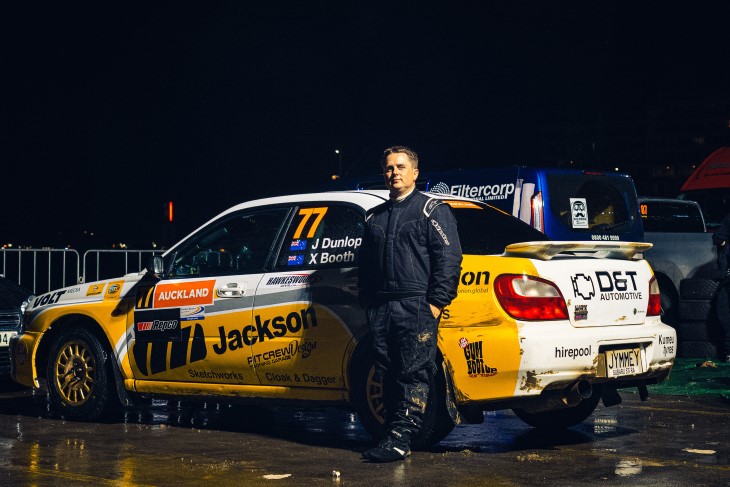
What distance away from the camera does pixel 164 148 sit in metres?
Answer: 40.7

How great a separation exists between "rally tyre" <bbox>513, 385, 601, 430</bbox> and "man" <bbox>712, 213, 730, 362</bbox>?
16.3 feet

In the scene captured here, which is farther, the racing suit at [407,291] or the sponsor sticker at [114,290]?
the sponsor sticker at [114,290]

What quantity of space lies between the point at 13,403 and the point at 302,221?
364 centimetres

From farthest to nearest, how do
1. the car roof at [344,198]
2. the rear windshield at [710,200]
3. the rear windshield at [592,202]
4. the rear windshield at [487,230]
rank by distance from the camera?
the rear windshield at [710,200], the rear windshield at [592,202], the car roof at [344,198], the rear windshield at [487,230]

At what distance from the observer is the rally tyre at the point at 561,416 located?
754 cm

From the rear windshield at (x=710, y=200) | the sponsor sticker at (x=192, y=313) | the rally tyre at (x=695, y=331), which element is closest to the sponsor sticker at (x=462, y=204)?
the sponsor sticker at (x=192, y=313)

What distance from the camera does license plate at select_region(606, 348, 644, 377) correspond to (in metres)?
6.50

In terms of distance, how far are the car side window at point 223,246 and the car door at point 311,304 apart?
1.17 ft

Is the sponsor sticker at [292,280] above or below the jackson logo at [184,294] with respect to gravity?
above

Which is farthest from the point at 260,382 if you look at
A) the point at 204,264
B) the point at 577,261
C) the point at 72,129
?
the point at 72,129

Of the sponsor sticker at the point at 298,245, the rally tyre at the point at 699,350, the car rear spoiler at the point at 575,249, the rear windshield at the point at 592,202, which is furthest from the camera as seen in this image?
the rally tyre at the point at 699,350

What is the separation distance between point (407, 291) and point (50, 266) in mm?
9589

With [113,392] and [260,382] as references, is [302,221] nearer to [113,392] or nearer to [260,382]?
[260,382]

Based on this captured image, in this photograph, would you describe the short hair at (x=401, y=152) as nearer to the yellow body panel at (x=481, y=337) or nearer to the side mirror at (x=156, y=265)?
the yellow body panel at (x=481, y=337)
